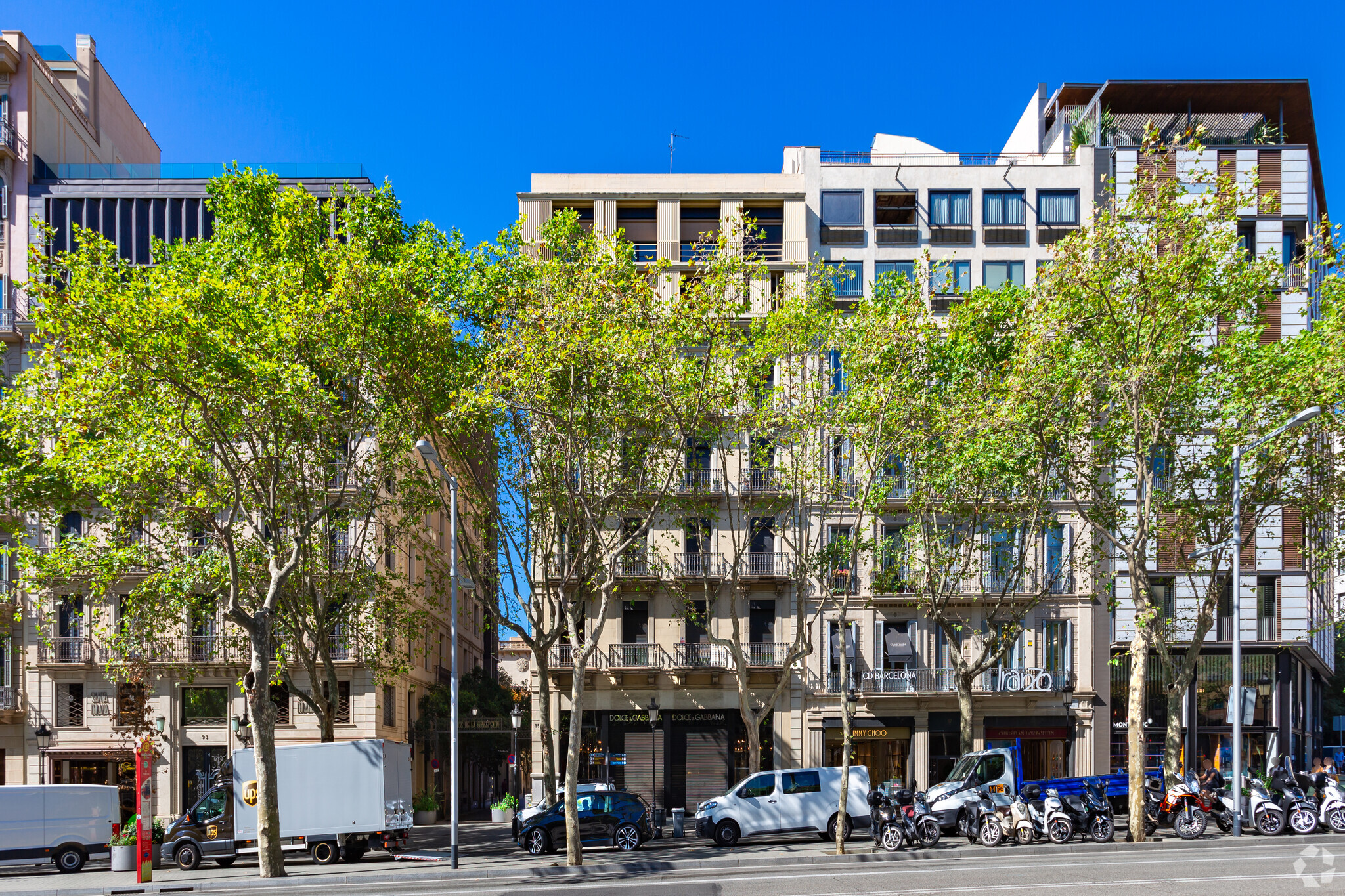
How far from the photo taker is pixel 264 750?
23938mm

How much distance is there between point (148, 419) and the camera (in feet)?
83.8

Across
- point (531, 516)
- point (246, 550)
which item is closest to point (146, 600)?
point (246, 550)

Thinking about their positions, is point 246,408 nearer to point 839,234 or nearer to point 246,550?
point 246,550

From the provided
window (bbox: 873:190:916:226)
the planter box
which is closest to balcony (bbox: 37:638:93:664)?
the planter box

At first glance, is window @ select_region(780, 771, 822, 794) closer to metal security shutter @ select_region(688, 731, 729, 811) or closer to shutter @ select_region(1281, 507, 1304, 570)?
metal security shutter @ select_region(688, 731, 729, 811)

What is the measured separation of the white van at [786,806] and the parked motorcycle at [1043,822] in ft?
13.9

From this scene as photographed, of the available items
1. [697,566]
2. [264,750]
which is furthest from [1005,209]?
[264,750]

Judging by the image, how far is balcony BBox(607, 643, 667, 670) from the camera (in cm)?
4325

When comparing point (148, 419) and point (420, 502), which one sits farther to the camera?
point (420, 502)

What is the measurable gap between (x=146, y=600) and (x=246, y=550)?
9.30 ft

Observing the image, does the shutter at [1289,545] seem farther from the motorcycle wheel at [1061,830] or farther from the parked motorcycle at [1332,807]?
the motorcycle wheel at [1061,830]

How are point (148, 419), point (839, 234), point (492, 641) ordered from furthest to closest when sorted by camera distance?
point (492, 641)
point (839, 234)
point (148, 419)

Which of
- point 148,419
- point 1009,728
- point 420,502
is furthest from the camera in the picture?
point 1009,728

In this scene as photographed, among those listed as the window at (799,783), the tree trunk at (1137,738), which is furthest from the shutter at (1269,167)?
the window at (799,783)
